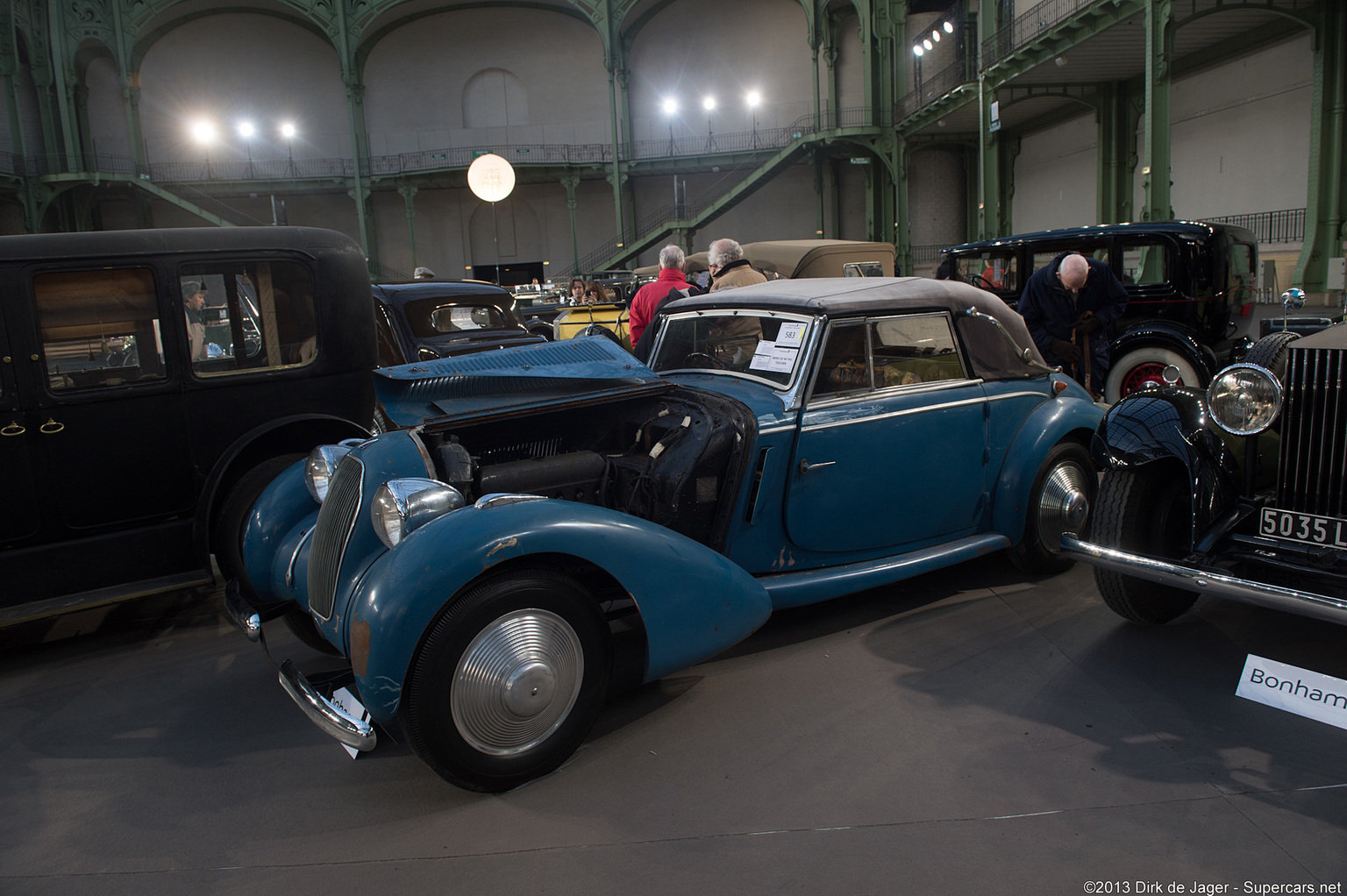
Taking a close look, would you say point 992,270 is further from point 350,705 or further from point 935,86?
point 935,86

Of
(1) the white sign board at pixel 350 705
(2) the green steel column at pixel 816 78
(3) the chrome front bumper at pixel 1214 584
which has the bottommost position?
(1) the white sign board at pixel 350 705

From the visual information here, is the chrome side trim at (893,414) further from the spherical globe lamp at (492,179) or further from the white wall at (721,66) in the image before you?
the white wall at (721,66)

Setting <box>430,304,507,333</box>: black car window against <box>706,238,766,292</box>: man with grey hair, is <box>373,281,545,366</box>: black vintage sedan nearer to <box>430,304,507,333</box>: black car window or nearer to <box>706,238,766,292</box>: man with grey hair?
<box>430,304,507,333</box>: black car window

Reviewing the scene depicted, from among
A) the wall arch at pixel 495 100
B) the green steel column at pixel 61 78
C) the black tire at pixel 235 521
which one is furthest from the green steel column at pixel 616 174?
the black tire at pixel 235 521

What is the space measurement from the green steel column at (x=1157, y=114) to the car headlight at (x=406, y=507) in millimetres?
13782

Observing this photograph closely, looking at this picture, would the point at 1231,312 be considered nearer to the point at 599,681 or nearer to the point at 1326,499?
the point at 1326,499

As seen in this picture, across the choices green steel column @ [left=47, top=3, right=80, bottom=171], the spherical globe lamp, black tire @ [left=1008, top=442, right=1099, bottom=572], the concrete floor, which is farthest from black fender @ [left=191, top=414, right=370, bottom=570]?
green steel column @ [left=47, top=3, right=80, bottom=171]

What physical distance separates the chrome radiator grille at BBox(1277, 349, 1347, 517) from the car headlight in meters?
2.94

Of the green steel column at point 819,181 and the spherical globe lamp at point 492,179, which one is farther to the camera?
the green steel column at point 819,181

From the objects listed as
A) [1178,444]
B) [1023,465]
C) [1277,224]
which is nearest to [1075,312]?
[1023,465]

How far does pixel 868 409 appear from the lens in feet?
11.7

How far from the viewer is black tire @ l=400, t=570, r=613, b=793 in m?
2.40

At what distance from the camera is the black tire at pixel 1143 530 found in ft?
11.1

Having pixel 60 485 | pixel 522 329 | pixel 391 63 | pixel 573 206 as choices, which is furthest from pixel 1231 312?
pixel 391 63
